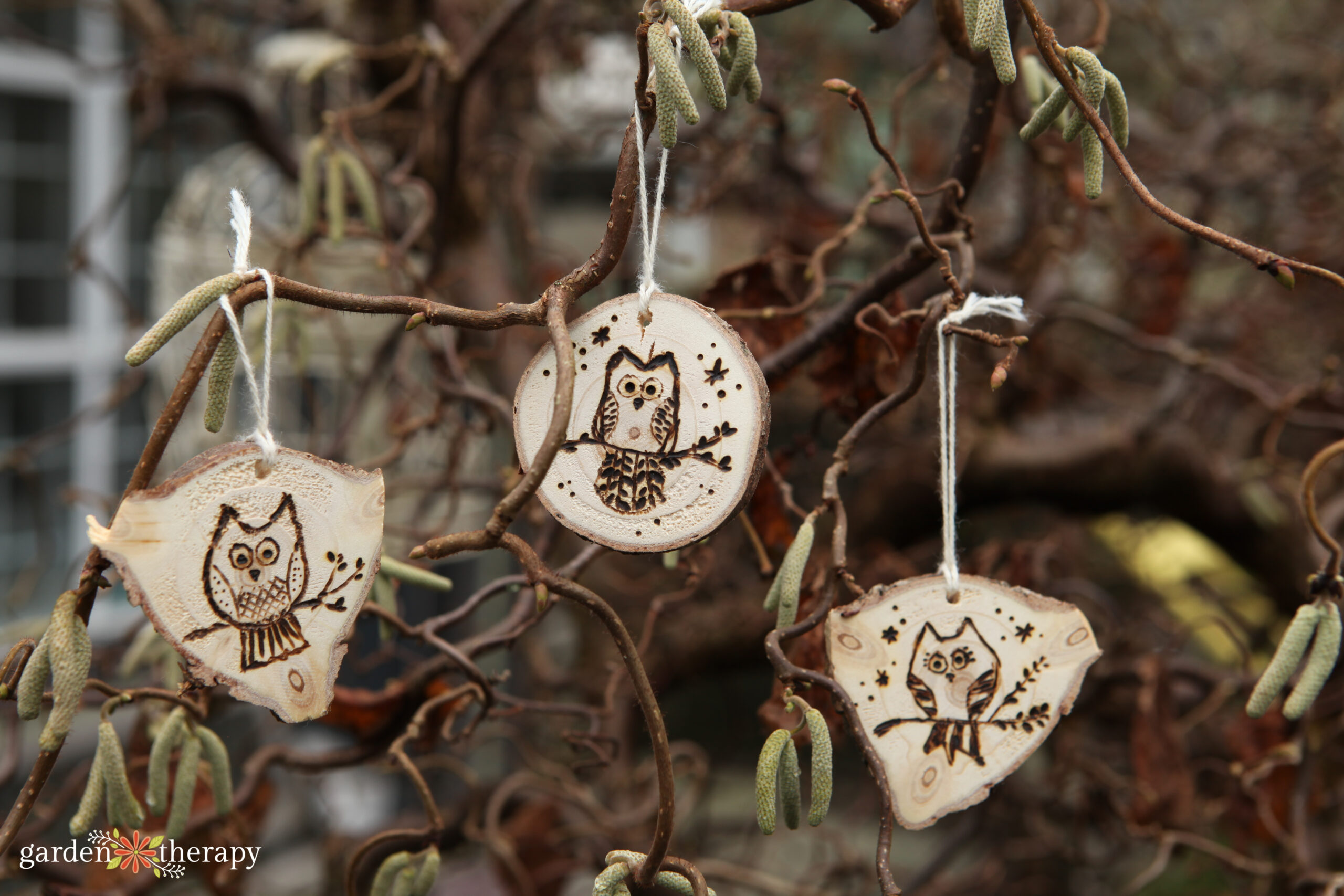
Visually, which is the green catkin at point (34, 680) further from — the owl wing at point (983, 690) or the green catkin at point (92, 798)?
the owl wing at point (983, 690)

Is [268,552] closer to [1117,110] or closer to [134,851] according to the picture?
[134,851]

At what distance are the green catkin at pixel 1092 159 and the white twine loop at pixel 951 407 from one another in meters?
0.06

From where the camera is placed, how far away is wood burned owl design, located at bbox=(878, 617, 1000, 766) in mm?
485

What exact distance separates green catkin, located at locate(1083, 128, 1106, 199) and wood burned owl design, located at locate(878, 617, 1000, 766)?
22 centimetres

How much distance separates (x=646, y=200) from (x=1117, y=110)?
0.80 ft

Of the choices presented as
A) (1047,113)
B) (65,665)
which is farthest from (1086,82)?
(65,665)

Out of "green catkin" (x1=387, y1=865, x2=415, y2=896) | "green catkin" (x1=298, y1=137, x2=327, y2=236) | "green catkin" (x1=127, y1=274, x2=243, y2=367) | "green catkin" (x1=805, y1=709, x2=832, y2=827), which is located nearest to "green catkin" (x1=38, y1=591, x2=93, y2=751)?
"green catkin" (x1=127, y1=274, x2=243, y2=367)

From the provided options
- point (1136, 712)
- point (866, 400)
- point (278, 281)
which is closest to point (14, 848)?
point (278, 281)

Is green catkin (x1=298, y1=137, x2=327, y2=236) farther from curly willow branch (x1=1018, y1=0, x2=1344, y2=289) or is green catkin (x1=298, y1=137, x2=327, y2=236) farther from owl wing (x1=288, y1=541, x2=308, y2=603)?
curly willow branch (x1=1018, y1=0, x2=1344, y2=289)

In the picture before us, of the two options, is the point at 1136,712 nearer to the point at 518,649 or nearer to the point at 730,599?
the point at 730,599

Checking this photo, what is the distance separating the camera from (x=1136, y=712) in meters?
0.90

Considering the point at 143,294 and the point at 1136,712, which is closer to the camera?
the point at 1136,712

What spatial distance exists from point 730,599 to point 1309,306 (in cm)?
124

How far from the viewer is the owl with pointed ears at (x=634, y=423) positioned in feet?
1.46
